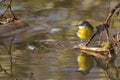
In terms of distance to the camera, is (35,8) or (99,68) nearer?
(99,68)

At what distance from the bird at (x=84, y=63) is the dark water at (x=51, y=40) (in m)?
0.04

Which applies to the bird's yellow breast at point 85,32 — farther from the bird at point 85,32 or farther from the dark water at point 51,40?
the dark water at point 51,40

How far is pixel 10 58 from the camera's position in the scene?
4449mm

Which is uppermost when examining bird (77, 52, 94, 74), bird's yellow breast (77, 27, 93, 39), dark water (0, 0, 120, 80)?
bird's yellow breast (77, 27, 93, 39)

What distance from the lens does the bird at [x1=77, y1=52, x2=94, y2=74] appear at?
13.5ft

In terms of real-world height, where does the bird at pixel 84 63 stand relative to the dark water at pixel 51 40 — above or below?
below

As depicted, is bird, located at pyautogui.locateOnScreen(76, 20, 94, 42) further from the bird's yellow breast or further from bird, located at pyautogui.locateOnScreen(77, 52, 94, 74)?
bird, located at pyautogui.locateOnScreen(77, 52, 94, 74)

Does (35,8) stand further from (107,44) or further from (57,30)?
(107,44)

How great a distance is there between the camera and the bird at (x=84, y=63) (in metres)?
4.12

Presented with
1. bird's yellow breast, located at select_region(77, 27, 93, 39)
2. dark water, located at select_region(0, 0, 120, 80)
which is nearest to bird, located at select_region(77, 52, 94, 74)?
dark water, located at select_region(0, 0, 120, 80)

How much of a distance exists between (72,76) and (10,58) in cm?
70

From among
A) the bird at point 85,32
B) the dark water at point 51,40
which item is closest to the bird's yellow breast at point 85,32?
the bird at point 85,32

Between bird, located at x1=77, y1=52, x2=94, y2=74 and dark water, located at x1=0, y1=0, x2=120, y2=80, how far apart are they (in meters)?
0.04

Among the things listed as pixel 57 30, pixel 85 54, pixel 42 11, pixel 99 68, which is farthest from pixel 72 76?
pixel 42 11
